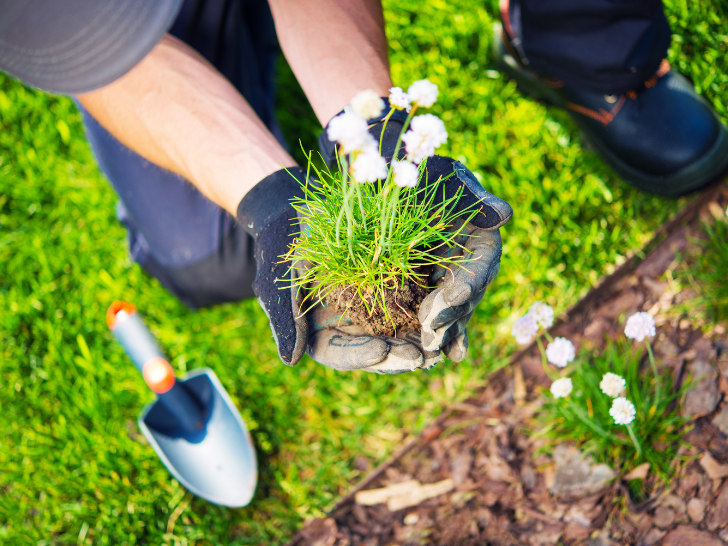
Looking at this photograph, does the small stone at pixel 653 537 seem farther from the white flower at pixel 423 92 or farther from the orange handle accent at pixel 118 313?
the orange handle accent at pixel 118 313

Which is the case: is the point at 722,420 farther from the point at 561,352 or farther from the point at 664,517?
the point at 561,352

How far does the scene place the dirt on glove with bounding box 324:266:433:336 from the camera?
130 centimetres

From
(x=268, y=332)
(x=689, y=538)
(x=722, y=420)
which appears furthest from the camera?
(x=268, y=332)

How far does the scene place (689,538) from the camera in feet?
4.66

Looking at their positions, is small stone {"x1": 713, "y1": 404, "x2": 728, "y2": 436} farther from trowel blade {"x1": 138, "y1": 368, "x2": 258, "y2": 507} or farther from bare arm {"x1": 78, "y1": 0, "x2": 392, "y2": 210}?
trowel blade {"x1": 138, "y1": 368, "x2": 258, "y2": 507}

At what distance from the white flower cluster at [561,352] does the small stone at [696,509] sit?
22.8 inches

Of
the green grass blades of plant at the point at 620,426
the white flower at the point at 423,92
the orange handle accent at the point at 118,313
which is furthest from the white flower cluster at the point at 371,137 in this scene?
the orange handle accent at the point at 118,313

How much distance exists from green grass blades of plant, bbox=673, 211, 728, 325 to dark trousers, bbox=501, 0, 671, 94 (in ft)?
2.21

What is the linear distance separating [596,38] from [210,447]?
89.9 inches

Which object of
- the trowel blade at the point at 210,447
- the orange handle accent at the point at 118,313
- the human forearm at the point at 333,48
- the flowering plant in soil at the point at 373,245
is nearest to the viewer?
the flowering plant in soil at the point at 373,245

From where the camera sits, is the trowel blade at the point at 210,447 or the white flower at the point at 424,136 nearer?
the white flower at the point at 424,136

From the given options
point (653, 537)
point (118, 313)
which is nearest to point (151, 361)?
point (118, 313)

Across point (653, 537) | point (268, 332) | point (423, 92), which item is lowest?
point (653, 537)

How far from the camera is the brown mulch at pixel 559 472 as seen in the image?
1501 mm
